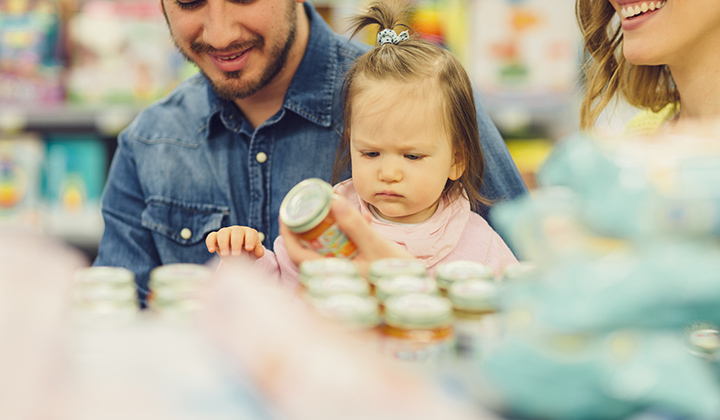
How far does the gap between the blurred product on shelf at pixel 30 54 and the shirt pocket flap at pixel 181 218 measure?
5.47ft

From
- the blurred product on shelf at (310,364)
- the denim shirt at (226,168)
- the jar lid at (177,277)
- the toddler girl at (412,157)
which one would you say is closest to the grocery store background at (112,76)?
the denim shirt at (226,168)

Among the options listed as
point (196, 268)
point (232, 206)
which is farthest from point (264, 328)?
point (232, 206)

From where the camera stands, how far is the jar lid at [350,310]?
613mm

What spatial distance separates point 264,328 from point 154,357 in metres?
0.11

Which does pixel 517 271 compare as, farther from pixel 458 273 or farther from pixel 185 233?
pixel 185 233

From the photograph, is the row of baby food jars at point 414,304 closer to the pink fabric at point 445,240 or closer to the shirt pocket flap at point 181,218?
the pink fabric at point 445,240

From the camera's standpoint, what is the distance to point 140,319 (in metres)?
0.66

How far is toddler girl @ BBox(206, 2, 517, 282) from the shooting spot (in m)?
1.25

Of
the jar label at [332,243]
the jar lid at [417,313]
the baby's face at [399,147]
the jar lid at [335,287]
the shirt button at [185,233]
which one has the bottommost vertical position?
the jar lid at [417,313]

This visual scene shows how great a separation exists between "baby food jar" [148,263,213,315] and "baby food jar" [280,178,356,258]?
16 centimetres

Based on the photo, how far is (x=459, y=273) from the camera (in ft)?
2.44

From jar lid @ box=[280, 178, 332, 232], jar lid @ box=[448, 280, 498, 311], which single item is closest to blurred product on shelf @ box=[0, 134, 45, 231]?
jar lid @ box=[280, 178, 332, 232]

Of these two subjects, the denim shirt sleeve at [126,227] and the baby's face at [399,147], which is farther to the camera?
the denim shirt sleeve at [126,227]

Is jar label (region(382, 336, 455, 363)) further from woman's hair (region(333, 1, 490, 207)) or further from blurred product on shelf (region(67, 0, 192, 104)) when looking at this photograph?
blurred product on shelf (region(67, 0, 192, 104))
